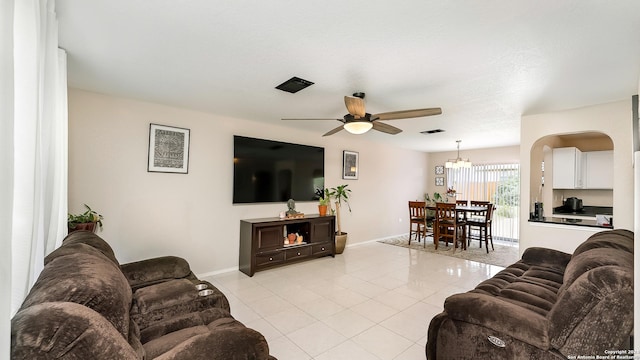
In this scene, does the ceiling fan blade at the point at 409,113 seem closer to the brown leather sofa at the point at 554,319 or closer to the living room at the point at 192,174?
the living room at the point at 192,174

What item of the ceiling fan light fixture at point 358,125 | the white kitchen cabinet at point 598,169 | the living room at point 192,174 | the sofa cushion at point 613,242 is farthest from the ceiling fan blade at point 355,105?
the white kitchen cabinet at point 598,169

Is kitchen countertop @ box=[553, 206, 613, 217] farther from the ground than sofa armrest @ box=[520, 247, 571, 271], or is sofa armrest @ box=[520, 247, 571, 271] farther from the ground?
kitchen countertop @ box=[553, 206, 613, 217]

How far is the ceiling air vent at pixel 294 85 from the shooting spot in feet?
8.95

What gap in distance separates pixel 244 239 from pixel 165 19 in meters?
3.15

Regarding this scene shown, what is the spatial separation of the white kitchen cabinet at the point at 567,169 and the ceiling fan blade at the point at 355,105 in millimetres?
4464

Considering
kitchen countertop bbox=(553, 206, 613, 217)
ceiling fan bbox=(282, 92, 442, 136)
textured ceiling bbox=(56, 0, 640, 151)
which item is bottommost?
kitchen countertop bbox=(553, 206, 613, 217)

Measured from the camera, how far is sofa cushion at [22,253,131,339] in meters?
0.99

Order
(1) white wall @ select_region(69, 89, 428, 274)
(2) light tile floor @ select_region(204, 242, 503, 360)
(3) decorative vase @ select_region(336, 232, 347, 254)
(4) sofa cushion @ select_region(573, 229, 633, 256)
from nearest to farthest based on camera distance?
(4) sofa cushion @ select_region(573, 229, 633, 256), (2) light tile floor @ select_region(204, 242, 503, 360), (1) white wall @ select_region(69, 89, 428, 274), (3) decorative vase @ select_region(336, 232, 347, 254)

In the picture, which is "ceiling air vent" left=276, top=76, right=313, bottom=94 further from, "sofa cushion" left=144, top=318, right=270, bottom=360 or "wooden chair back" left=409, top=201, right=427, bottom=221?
"wooden chair back" left=409, top=201, right=427, bottom=221

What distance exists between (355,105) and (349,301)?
2.25 metres

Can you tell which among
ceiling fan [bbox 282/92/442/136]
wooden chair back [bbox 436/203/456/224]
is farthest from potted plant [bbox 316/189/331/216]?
wooden chair back [bbox 436/203/456/224]

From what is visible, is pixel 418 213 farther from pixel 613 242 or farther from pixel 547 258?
pixel 613 242

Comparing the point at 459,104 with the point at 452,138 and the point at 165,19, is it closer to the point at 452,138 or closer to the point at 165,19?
the point at 452,138

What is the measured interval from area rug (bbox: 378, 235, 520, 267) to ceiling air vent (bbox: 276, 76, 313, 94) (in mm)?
4427
